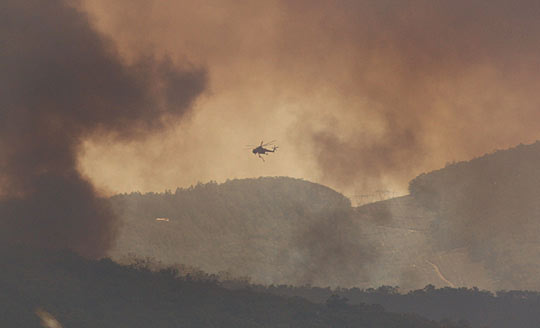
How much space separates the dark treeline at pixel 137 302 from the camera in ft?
86.2

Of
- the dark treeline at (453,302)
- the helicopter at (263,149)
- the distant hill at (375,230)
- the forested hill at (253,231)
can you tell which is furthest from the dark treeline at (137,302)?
the helicopter at (263,149)

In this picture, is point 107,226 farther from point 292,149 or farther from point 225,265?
point 292,149

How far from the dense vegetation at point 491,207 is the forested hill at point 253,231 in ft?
12.3

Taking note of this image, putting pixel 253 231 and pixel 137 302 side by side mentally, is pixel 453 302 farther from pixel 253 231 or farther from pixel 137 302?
pixel 137 302

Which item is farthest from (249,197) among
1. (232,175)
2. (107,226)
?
(107,226)

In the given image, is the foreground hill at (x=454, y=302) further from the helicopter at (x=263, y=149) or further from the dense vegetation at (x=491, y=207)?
the helicopter at (x=263, y=149)

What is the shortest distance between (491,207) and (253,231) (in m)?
10.9

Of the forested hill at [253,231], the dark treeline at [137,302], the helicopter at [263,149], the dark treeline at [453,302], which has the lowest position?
the dark treeline at [137,302]

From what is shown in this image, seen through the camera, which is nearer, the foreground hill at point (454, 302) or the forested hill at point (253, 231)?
the forested hill at point (253, 231)

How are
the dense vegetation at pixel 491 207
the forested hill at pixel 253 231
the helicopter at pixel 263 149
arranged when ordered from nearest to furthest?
1. the forested hill at pixel 253 231
2. the helicopter at pixel 263 149
3. the dense vegetation at pixel 491 207

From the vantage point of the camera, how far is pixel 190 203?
117ft

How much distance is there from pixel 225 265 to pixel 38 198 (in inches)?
311

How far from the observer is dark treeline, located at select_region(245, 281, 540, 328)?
36281mm

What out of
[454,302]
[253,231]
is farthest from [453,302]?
[253,231]
